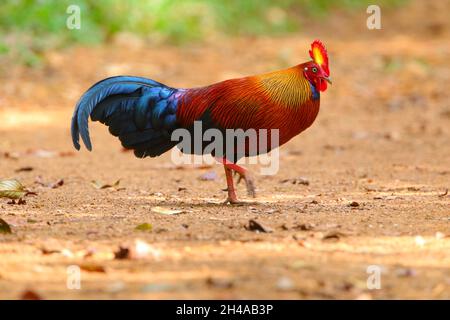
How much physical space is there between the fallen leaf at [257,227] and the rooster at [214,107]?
1.13m

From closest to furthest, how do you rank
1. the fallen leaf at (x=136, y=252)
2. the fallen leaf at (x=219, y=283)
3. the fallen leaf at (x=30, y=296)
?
the fallen leaf at (x=30, y=296), the fallen leaf at (x=219, y=283), the fallen leaf at (x=136, y=252)

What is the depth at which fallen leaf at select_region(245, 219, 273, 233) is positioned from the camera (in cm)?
526

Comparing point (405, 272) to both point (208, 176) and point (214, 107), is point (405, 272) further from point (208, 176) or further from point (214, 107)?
point (208, 176)

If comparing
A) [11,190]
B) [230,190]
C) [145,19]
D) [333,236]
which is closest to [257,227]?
[333,236]

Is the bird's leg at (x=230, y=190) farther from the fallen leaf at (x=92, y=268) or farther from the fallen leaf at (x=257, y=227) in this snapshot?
the fallen leaf at (x=92, y=268)

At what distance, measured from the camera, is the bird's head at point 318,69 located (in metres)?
6.46

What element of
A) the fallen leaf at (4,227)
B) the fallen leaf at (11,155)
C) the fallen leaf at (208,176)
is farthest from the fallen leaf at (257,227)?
the fallen leaf at (11,155)

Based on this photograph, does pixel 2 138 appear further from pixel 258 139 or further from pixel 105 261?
pixel 105 261

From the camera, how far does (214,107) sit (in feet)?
21.2

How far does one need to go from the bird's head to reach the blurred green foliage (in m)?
6.48

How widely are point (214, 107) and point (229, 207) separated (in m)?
0.72

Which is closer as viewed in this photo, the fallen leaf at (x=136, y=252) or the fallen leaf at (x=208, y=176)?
the fallen leaf at (x=136, y=252)
